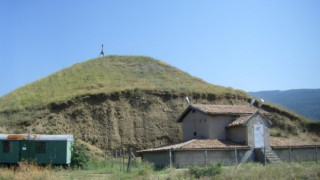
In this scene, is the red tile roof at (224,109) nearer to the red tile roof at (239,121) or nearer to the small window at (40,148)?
the red tile roof at (239,121)

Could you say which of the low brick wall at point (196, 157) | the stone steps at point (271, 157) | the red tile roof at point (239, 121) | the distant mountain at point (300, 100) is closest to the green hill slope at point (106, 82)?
the red tile roof at point (239, 121)

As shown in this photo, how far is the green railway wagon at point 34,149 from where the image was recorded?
26750mm

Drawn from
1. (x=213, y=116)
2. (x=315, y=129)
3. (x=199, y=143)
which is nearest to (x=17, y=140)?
(x=199, y=143)

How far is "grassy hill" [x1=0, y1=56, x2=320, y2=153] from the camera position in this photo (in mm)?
39031

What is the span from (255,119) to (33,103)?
24.5 metres

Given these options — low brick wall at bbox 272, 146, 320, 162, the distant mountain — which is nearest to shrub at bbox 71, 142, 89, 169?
low brick wall at bbox 272, 146, 320, 162

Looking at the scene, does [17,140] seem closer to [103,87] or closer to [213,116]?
[213,116]

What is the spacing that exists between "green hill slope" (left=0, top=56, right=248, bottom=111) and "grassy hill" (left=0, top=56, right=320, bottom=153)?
0.39 feet

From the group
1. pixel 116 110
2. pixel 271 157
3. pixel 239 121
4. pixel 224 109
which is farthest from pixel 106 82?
pixel 271 157

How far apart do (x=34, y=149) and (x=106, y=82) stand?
22952mm

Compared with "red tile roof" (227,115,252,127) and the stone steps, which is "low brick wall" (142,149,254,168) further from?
"red tile roof" (227,115,252,127)

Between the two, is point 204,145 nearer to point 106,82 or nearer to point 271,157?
point 271,157

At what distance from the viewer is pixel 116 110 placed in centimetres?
4166

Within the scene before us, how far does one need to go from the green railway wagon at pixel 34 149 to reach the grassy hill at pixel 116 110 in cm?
1042
